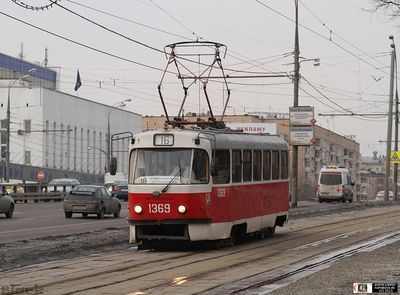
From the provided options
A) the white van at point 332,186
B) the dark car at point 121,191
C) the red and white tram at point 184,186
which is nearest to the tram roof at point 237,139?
the red and white tram at point 184,186

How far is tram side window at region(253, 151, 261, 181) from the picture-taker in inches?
811

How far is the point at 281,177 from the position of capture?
900 inches

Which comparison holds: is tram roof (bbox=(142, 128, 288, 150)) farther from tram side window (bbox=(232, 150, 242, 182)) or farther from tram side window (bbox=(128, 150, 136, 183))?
tram side window (bbox=(128, 150, 136, 183))

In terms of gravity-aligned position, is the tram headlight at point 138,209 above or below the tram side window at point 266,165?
below

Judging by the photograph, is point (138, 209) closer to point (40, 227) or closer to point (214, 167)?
point (214, 167)

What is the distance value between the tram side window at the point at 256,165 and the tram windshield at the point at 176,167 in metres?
2.75

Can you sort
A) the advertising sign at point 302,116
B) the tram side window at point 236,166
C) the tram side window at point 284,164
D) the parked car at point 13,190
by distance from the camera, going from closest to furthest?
the tram side window at point 236,166, the tram side window at point 284,164, the advertising sign at point 302,116, the parked car at point 13,190

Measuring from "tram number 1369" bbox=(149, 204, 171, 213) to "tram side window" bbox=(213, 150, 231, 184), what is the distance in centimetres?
124

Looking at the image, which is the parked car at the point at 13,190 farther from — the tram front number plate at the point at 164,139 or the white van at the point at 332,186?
the tram front number plate at the point at 164,139

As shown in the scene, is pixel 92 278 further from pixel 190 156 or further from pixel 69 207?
pixel 69 207

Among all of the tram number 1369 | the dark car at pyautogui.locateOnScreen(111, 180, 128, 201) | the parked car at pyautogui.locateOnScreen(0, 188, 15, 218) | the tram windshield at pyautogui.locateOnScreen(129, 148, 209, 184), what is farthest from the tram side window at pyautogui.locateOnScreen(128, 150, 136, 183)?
the dark car at pyautogui.locateOnScreen(111, 180, 128, 201)

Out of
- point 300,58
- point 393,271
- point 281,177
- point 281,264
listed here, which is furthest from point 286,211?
point 300,58

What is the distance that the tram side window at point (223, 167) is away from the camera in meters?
18.5

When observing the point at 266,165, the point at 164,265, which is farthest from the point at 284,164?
the point at 164,265
